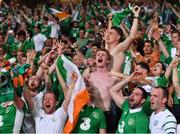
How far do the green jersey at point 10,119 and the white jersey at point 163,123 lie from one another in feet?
5.61

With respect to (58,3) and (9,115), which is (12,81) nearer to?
(9,115)

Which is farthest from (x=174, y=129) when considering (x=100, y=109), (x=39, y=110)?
(x=39, y=110)

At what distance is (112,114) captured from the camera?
7.69m

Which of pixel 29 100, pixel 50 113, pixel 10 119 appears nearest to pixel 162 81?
pixel 50 113

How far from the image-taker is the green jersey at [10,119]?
740 centimetres

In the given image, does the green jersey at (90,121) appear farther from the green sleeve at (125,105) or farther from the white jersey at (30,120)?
the white jersey at (30,120)

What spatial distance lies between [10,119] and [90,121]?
1.03 meters

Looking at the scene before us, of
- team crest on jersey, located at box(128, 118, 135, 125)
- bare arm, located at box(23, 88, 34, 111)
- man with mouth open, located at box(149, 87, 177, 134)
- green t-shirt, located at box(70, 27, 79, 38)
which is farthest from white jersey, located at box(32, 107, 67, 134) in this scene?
green t-shirt, located at box(70, 27, 79, 38)

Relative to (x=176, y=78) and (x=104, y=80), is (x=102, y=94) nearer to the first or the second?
(x=104, y=80)

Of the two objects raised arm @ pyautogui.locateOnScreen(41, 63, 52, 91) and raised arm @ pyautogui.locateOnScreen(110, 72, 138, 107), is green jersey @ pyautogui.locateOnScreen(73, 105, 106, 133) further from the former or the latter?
raised arm @ pyautogui.locateOnScreen(41, 63, 52, 91)

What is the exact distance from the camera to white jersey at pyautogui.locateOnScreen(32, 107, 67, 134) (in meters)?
7.30

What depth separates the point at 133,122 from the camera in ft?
22.5

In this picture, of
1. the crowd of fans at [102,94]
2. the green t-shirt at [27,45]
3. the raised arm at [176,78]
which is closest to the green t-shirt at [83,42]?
the green t-shirt at [27,45]

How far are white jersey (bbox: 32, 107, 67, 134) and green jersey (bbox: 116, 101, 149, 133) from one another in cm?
76
